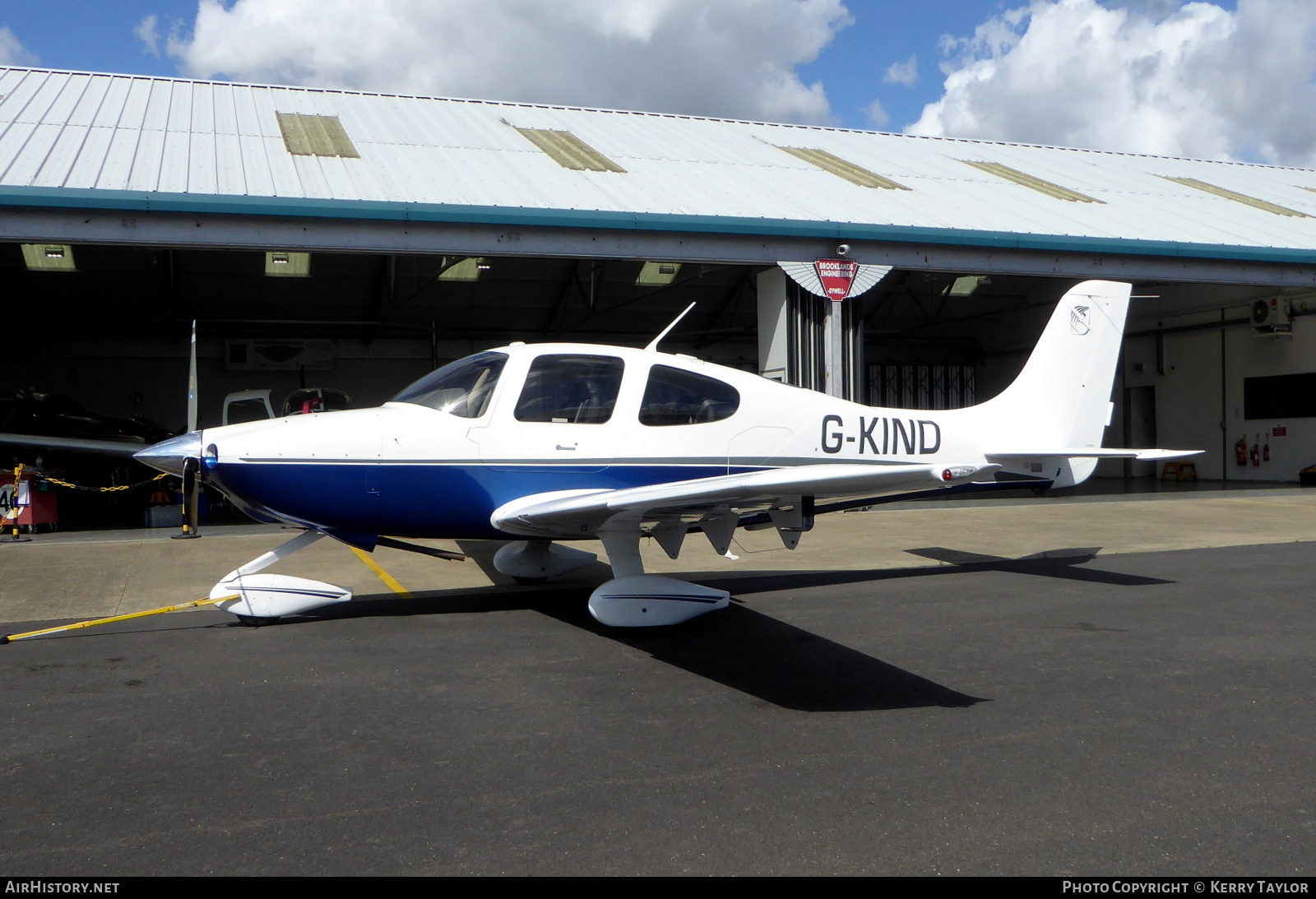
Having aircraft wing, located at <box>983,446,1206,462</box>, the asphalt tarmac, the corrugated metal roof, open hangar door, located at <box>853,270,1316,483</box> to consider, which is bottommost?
the asphalt tarmac

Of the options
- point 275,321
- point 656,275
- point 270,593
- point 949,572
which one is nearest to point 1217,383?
point 656,275

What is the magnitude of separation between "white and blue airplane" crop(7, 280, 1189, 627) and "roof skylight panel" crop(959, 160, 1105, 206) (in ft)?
40.2

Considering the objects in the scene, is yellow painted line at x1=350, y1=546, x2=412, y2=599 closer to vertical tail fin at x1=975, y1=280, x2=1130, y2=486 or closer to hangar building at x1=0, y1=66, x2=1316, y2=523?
hangar building at x1=0, y1=66, x2=1316, y2=523

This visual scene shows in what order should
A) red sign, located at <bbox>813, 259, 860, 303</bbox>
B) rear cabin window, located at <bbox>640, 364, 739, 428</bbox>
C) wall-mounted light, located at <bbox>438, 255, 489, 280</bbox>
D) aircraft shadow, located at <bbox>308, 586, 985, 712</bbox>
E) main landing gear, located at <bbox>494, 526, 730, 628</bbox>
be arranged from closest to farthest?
aircraft shadow, located at <bbox>308, 586, 985, 712</bbox> < main landing gear, located at <bbox>494, 526, 730, 628</bbox> < rear cabin window, located at <bbox>640, 364, 739, 428</bbox> < red sign, located at <bbox>813, 259, 860, 303</bbox> < wall-mounted light, located at <bbox>438, 255, 489, 280</bbox>

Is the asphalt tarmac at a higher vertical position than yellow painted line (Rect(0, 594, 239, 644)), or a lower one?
lower

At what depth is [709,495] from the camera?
15.3 feet

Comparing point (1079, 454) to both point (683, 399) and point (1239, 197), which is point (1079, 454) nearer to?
point (683, 399)

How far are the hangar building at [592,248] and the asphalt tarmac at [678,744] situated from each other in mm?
7203

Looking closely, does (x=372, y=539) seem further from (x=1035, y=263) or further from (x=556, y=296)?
(x=556, y=296)

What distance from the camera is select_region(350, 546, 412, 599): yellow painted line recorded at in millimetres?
7774

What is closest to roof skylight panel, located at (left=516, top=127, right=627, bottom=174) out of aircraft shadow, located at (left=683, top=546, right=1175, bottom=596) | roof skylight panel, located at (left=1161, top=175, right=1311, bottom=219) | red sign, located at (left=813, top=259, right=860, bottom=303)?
red sign, located at (left=813, top=259, right=860, bottom=303)

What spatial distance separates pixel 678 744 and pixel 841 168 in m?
15.9

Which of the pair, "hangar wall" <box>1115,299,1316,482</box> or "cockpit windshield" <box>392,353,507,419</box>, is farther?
"hangar wall" <box>1115,299,1316,482</box>

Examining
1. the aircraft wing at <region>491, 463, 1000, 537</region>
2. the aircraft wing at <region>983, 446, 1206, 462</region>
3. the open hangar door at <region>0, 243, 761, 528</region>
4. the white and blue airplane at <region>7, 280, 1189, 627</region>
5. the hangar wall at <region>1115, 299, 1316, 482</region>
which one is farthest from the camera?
the hangar wall at <region>1115, 299, 1316, 482</region>
